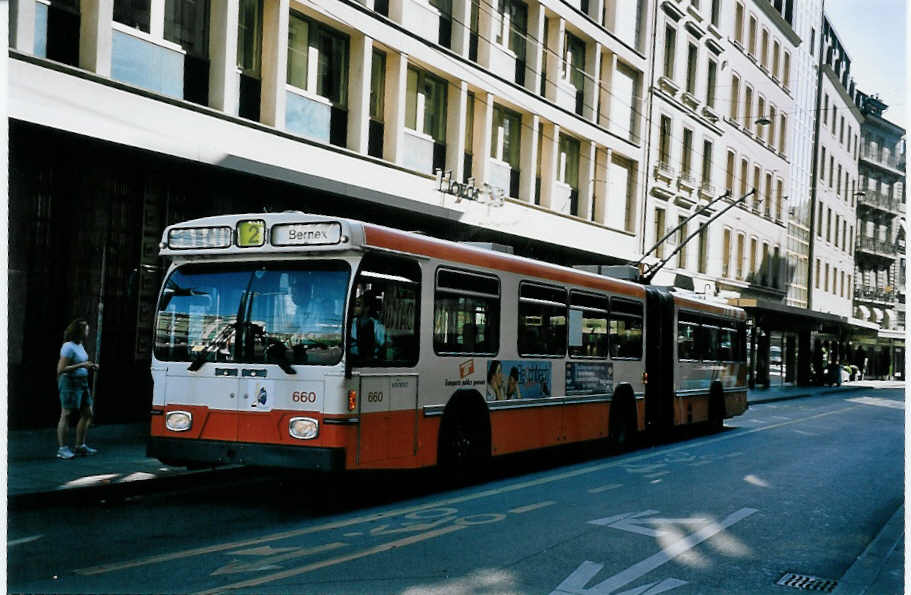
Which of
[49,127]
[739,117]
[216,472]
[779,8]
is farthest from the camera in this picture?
[739,117]

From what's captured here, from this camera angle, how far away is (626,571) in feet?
23.5

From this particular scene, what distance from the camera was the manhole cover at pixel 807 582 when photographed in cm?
702

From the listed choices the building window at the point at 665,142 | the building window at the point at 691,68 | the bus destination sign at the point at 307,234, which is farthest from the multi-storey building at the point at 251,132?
the building window at the point at 691,68

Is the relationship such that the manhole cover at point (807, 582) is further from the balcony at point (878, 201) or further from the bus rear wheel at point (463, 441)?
the balcony at point (878, 201)

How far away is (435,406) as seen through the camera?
10.5 meters

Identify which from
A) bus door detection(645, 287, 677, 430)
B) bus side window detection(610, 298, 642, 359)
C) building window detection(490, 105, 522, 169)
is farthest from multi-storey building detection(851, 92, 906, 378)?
building window detection(490, 105, 522, 169)

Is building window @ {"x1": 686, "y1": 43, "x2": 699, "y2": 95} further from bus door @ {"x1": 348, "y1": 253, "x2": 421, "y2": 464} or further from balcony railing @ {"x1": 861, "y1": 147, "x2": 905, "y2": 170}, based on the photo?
bus door @ {"x1": 348, "y1": 253, "x2": 421, "y2": 464}

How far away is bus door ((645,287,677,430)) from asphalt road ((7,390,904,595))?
342 cm

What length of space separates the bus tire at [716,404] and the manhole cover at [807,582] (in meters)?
13.0

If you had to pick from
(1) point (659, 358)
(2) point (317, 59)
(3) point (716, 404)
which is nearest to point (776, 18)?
Result: (3) point (716, 404)

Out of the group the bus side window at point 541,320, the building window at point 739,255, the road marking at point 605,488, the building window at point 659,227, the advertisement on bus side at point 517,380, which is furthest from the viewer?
the building window at point 739,255

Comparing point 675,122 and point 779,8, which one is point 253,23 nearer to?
point 675,122

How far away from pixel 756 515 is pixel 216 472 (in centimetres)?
579

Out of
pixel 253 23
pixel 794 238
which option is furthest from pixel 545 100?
pixel 794 238
